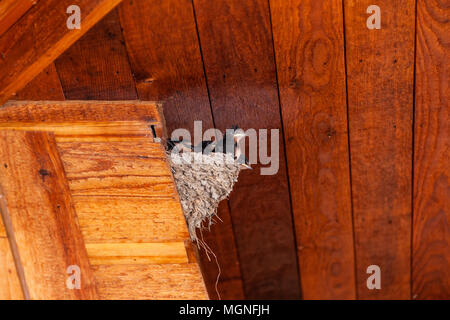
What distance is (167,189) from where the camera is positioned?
1492mm

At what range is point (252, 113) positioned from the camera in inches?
67.4

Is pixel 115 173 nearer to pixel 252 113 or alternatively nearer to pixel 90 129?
pixel 90 129

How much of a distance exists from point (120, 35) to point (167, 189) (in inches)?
21.4

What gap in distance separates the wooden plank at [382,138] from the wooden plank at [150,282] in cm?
72

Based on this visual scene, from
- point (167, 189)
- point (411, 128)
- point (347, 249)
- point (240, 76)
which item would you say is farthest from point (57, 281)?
point (411, 128)

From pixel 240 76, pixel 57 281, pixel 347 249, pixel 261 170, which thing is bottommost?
pixel 347 249

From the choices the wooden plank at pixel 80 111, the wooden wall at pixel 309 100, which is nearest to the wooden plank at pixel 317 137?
the wooden wall at pixel 309 100

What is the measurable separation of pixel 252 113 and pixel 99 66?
556 millimetres

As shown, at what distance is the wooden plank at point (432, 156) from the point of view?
62.0 inches

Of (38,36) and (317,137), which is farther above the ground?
(38,36)

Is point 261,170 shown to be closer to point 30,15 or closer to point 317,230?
point 317,230

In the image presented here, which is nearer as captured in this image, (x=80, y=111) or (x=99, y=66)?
(x=80, y=111)

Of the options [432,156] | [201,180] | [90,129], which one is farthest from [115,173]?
[432,156]

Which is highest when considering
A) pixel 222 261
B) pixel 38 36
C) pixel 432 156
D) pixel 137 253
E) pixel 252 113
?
pixel 38 36
